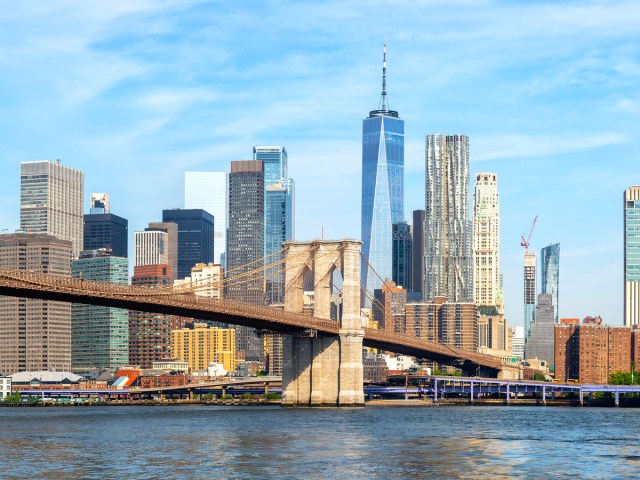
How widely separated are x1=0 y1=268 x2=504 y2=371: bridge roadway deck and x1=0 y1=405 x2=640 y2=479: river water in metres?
8.07

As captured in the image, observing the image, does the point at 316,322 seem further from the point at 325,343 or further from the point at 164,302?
the point at 164,302

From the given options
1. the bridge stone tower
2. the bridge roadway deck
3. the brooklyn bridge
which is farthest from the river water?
the bridge stone tower

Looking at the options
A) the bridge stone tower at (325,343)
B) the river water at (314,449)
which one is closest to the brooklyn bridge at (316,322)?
the bridge stone tower at (325,343)

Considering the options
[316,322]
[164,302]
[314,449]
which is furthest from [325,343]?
[314,449]

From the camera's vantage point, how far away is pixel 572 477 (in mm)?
49219

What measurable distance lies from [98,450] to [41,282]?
762 inches

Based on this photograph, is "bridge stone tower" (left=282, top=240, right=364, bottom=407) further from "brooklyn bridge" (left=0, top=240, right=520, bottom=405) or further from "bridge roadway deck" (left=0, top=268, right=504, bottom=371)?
"bridge roadway deck" (left=0, top=268, right=504, bottom=371)

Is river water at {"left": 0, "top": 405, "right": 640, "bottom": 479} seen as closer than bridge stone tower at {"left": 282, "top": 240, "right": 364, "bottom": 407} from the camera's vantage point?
Yes

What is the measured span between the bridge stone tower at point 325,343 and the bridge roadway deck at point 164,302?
6.47ft

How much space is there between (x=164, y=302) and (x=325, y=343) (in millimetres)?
25287

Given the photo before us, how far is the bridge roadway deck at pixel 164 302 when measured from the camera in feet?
248

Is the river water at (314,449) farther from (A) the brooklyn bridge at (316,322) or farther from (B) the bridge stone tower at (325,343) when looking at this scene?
(B) the bridge stone tower at (325,343)

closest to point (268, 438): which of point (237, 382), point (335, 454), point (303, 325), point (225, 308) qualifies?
point (335, 454)

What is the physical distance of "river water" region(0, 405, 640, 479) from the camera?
50.1m
